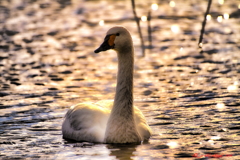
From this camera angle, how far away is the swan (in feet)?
33.6

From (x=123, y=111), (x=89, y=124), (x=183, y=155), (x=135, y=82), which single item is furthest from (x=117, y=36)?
(x=135, y=82)

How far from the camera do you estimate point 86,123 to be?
1064 cm

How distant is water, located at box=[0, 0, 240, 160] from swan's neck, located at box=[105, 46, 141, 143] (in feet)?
0.62

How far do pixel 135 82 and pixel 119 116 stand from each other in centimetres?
543

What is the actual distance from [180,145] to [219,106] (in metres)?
2.92

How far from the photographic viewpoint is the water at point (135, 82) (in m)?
10.1

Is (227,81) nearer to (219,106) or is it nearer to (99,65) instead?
(219,106)

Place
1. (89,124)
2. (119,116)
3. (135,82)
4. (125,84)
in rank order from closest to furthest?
(119,116)
(125,84)
(89,124)
(135,82)

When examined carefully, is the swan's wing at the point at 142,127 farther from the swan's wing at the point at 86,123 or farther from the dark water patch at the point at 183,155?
the dark water patch at the point at 183,155

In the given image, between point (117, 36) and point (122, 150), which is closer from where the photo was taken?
point (122, 150)

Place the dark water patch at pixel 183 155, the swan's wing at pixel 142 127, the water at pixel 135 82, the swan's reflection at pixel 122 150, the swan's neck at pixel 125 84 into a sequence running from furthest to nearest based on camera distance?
the swan's wing at pixel 142 127, the swan's neck at pixel 125 84, the water at pixel 135 82, the swan's reflection at pixel 122 150, the dark water patch at pixel 183 155

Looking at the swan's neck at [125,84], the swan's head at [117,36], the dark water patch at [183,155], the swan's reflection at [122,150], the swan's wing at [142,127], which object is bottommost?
the swan's reflection at [122,150]

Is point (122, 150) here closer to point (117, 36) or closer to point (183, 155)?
point (183, 155)

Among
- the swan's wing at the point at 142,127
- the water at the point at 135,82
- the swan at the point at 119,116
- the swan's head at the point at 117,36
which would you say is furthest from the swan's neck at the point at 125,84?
the water at the point at 135,82
